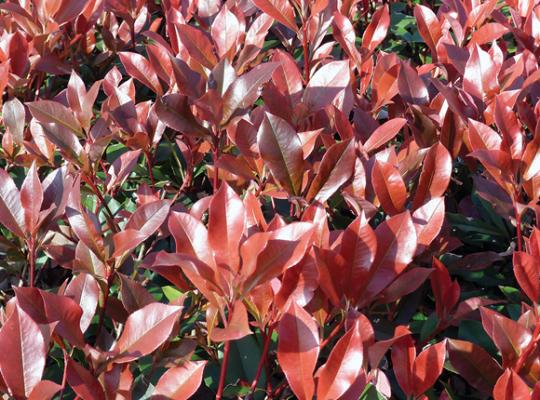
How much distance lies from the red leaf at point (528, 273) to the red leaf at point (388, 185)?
0.20m

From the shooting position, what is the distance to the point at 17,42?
162 centimetres

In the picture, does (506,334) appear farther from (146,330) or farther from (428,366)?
(146,330)

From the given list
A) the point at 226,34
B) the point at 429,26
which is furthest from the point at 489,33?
the point at 226,34

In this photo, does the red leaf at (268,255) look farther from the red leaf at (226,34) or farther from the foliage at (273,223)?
the red leaf at (226,34)

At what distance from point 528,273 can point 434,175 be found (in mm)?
235

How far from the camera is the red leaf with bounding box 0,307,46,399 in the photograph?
0.87m

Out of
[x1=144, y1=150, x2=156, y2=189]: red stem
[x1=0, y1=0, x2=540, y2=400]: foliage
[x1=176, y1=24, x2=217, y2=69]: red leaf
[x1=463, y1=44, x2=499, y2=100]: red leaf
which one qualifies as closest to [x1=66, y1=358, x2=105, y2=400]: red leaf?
[x1=0, y1=0, x2=540, y2=400]: foliage

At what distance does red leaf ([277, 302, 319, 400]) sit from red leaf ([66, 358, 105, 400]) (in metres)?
0.22

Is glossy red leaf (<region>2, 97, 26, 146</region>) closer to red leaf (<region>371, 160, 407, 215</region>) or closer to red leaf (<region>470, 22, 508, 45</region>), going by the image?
red leaf (<region>371, 160, 407, 215</region>)

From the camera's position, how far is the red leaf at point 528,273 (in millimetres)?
1042

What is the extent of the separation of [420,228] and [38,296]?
542 mm

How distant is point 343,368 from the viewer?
2.92 ft

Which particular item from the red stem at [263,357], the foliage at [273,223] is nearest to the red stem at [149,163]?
the foliage at [273,223]

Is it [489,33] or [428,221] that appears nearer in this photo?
[428,221]
